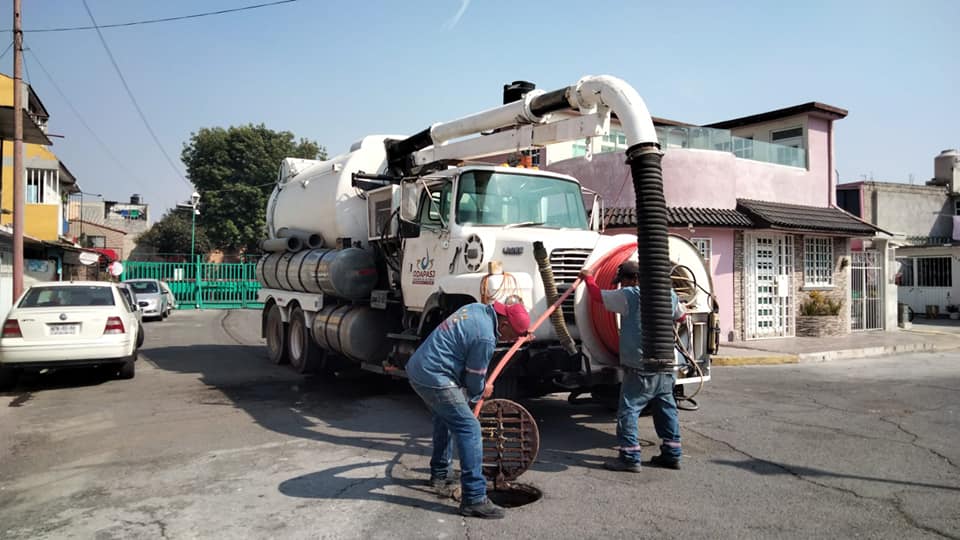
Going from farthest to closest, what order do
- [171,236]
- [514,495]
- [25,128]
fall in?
1. [171,236]
2. [25,128]
3. [514,495]

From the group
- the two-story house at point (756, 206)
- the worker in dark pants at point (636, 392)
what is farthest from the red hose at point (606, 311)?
the two-story house at point (756, 206)

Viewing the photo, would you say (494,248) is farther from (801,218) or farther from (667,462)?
(801,218)

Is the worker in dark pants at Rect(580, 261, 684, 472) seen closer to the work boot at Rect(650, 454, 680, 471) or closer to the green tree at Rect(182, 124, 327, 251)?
the work boot at Rect(650, 454, 680, 471)

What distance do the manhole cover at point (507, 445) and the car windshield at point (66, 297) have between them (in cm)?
767

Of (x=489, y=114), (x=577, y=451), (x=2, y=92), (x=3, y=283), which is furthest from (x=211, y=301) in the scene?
(x=577, y=451)

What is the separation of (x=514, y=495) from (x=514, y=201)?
3.72 metres

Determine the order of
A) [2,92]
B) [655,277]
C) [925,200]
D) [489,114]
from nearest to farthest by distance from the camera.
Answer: [655,277], [489,114], [2,92], [925,200]

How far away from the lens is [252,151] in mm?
50094

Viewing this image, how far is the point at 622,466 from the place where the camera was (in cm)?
582

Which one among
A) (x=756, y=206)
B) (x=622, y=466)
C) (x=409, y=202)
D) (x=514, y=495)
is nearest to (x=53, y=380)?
(x=409, y=202)

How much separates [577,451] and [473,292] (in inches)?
73.8

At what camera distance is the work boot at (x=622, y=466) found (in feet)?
18.9

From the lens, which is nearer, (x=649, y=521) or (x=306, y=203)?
(x=649, y=521)

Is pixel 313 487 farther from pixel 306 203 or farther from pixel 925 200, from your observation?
pixel 925 200
